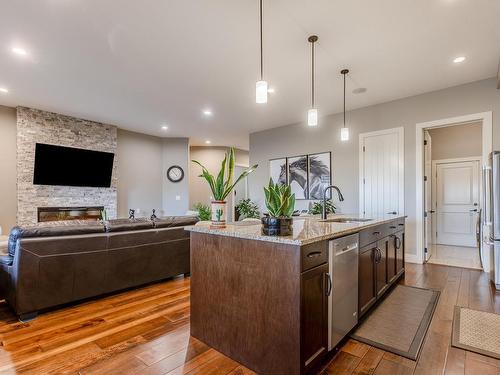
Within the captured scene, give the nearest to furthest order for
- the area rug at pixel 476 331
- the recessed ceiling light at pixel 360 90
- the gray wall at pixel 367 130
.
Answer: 1. the area rug at pixel 476 331
2. the gray wall at pixel 367 130
3. the recessed ceiling light at pixel 360 90

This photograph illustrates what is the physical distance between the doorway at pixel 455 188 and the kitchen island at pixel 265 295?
188 inches

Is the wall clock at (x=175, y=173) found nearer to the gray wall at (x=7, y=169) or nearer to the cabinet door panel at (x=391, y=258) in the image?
the gray wall at (x=7, y=169)

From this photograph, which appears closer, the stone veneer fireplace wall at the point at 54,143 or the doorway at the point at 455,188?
the stone veneer fireplace wall at the point at 54,143

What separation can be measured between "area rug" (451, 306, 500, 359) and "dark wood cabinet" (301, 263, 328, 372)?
114cm

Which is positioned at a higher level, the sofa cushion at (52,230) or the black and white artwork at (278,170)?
the black and white artwork at (278,170)

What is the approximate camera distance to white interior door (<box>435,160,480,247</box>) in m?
5.71

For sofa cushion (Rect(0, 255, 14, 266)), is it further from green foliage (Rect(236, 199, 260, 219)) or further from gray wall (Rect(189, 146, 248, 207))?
gray wall (Rect(189, 146, 248, 207))

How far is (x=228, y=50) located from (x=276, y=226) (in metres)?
2.36

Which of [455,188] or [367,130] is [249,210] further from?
[455,188]

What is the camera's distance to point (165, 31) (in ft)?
9.05

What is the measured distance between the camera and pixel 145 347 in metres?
1.98

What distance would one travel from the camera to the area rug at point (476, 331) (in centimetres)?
195

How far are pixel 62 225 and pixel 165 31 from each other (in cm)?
226

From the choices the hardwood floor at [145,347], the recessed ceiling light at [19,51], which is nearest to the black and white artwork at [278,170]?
the hardwood floor at [145,347]
